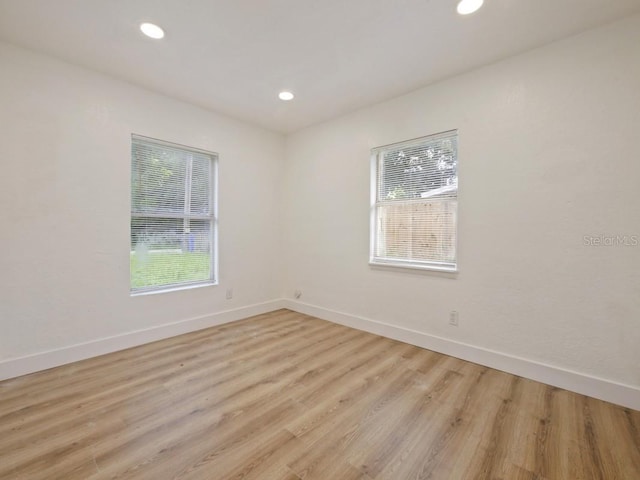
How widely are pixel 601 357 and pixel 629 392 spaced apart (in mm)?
242

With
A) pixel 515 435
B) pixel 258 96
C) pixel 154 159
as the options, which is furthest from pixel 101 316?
pixel 515 435

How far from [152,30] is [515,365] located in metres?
3.97

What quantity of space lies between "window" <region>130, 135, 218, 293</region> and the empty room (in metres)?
0.03

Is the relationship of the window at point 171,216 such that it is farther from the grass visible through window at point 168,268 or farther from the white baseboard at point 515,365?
the white baseboard at point 515,365

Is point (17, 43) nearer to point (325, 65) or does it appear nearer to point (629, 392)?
point (325, 65)

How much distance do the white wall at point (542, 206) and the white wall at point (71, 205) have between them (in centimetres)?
258

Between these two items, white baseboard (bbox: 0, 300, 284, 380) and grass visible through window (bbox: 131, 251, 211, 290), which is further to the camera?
grass visible through window (bbox: 131, 251, 211, 290)

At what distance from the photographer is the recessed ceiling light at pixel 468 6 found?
188 centimetres

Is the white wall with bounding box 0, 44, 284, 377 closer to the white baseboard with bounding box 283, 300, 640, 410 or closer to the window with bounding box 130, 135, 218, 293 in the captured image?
the window with bounding box 130, 135, 218, 293

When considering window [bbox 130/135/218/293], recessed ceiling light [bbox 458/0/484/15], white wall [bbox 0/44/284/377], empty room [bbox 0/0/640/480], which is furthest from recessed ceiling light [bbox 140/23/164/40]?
recessed ceiling light [bbox 458/0/484/15]

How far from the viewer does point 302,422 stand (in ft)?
5.95

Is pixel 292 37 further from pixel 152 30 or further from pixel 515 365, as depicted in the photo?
pixel 515 365

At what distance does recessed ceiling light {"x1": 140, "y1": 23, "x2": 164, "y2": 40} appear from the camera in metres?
2.13

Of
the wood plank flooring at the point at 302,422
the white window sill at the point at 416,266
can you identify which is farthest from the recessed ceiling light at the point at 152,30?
the white window sill at the point at 416,266
